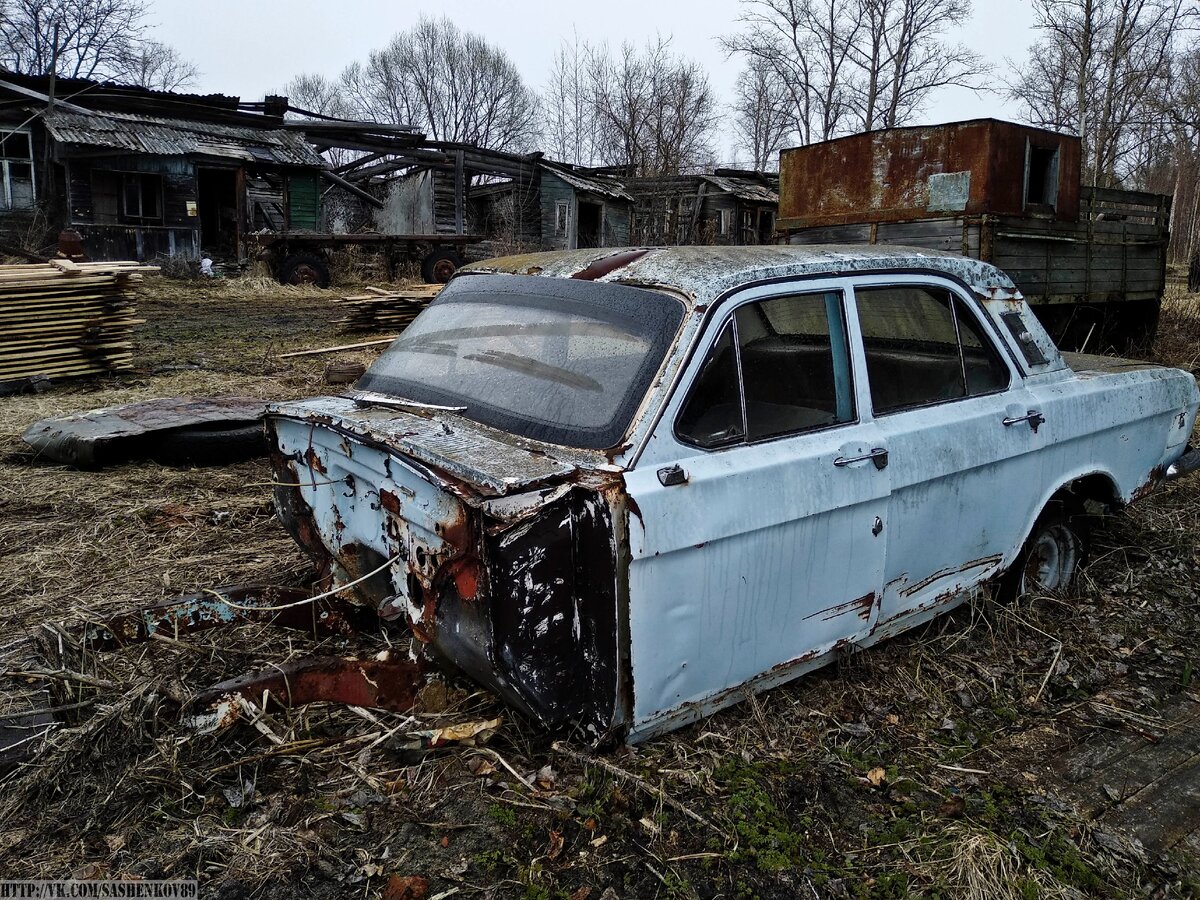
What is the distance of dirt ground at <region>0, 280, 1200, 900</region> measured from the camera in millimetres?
2268

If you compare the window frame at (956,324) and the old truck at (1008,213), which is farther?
the old truck at (1008,213)

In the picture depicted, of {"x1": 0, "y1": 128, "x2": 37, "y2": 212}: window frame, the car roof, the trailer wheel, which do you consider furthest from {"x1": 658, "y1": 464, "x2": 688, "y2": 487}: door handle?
{"x1": 0, "y1": 128, "x2": 37, "y2": 212}: window frame

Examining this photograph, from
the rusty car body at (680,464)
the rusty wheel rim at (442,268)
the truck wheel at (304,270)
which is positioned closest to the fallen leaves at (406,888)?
the rusty car body at (680,464)

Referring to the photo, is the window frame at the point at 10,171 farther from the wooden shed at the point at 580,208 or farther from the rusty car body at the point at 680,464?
the rusty car body at the point at 680,464

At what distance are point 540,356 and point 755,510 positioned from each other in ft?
2.89

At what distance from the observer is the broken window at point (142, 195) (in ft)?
70.9

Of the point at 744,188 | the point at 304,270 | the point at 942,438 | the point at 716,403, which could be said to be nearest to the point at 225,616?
the point at 716,403

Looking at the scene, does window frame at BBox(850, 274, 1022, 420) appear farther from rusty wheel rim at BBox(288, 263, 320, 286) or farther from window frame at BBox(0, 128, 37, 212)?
window frame at BBox(0, 128, 37, 212)

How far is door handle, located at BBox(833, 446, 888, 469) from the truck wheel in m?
19.4

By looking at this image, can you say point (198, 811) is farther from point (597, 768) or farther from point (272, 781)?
point (597, 768)

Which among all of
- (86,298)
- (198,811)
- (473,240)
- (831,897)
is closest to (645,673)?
(831,897)

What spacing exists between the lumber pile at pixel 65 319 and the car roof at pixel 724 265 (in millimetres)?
7610

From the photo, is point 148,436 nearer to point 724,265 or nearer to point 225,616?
point 225,616

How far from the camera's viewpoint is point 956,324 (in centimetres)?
349
